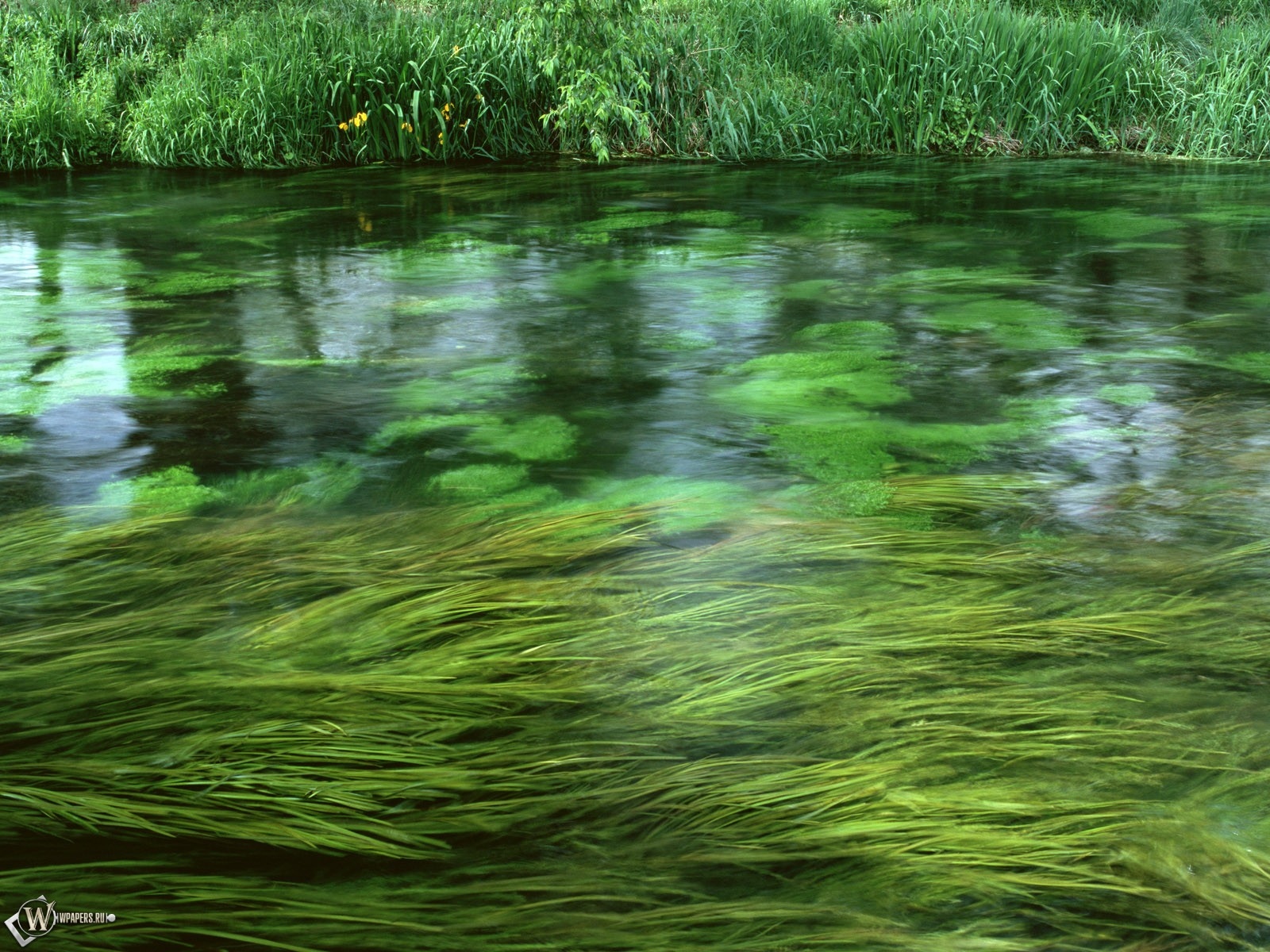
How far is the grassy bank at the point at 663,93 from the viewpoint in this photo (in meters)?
6.60

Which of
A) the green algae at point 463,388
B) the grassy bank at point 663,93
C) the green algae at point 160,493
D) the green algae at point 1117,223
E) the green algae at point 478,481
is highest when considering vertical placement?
the grassy bank at point 663,93

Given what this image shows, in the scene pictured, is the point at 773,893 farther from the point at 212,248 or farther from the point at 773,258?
the point at 212,248

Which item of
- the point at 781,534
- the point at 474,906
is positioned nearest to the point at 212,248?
the point at 781,534

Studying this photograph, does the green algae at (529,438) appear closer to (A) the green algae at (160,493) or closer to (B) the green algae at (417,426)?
(B) the green algae at (417,426)

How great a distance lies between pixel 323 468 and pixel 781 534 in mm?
991

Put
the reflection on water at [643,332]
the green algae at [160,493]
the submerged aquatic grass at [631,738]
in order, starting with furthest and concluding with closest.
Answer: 1. the reflection on water at [643,332]
2. the green algae at [160,493]
3. the submerged aquatic grass at [631,738]

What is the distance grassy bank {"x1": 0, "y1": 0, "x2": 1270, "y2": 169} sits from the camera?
6598 mm

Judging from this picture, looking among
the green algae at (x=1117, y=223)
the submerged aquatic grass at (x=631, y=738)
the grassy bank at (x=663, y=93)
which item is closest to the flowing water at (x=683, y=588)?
the submerged aquatic grass at (x=631, y=738)

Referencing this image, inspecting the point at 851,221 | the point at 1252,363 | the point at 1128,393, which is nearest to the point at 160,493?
the point at 1128,393

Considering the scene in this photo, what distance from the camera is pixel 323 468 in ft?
7.98

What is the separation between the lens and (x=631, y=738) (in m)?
1.49

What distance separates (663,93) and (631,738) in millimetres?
5970

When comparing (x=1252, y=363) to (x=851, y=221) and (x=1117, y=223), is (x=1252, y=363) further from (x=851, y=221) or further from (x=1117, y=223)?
(x=851, y=221)

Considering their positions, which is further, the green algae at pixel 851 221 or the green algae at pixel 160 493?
the green algae at pixel 851 221
